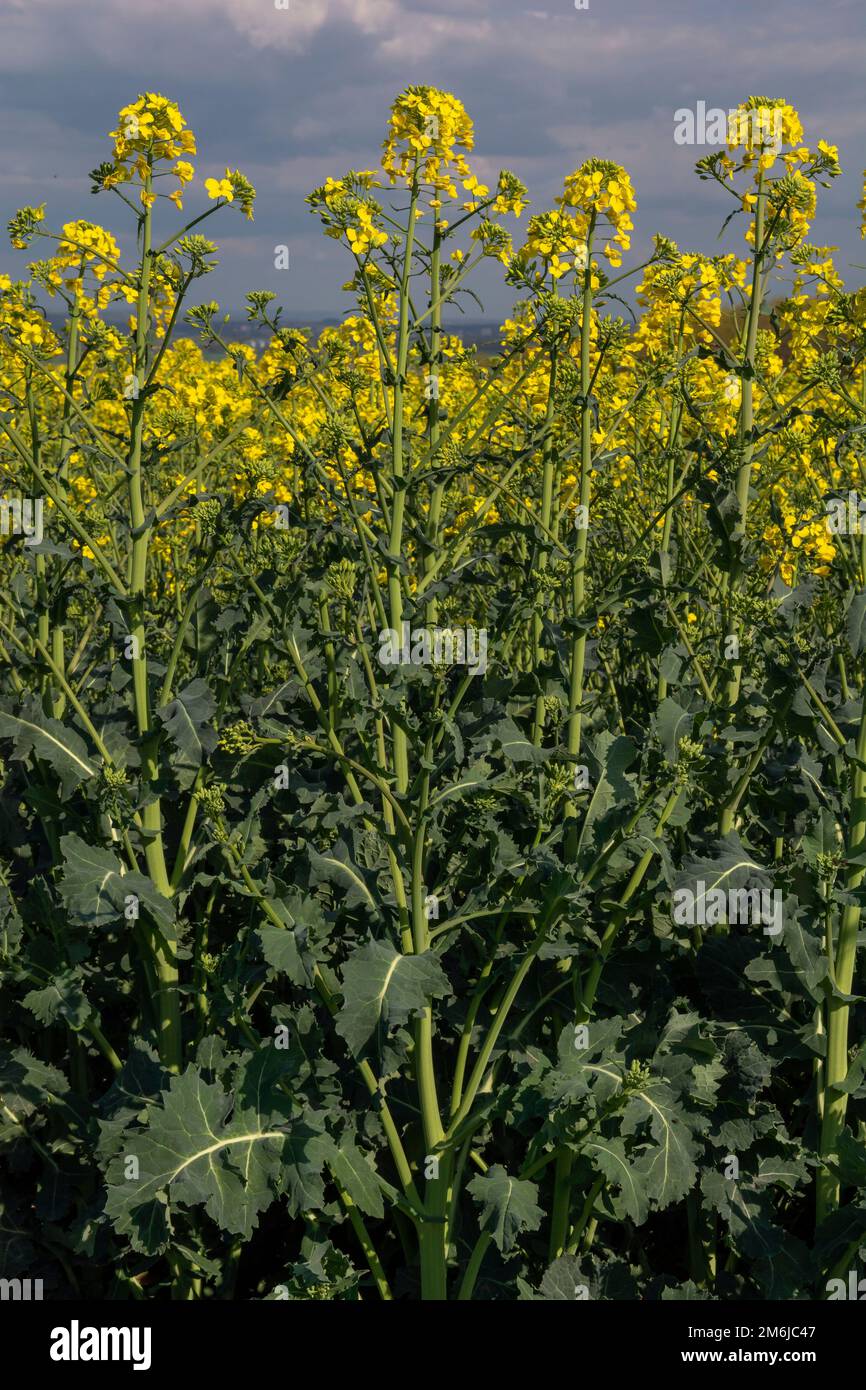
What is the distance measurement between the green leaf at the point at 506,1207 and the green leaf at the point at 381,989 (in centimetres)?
52

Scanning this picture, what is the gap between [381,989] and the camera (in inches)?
104

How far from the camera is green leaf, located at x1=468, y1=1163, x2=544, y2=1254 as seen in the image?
2.65m

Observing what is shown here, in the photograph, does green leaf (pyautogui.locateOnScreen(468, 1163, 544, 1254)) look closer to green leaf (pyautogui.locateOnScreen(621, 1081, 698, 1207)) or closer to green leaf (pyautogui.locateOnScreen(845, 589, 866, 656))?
green leaf (pyautogui.locateOnScreen(621, 1081, 698, 1207))

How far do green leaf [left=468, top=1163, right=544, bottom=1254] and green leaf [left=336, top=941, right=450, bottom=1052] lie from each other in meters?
0.52

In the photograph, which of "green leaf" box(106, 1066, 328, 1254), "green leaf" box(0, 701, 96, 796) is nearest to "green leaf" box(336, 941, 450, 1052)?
"green leaf" box(106, 1066, 328, 1254)

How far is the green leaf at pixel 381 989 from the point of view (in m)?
2.56

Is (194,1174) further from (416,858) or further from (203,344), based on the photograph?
(203,344)

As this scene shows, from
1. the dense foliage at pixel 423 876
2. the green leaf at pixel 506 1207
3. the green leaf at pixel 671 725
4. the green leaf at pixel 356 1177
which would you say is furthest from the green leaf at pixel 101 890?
the green leaf at pixel 671 725

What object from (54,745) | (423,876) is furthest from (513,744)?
(54,745)

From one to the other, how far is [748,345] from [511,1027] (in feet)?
7.91

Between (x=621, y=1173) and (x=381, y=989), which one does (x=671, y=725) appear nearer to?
(x=381, y=989)

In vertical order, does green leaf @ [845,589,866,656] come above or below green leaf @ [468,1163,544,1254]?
above

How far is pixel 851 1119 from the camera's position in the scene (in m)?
3.08

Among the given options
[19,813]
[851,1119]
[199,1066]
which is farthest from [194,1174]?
[851,1119]
